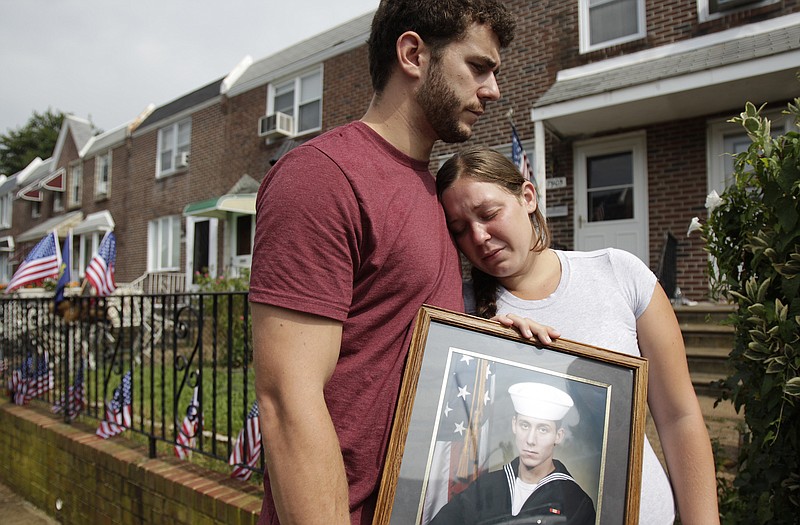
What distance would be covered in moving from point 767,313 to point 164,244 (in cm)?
1750

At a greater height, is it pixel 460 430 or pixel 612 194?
pixel 612 194

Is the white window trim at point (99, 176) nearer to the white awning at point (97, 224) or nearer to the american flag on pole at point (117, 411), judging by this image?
the white awning at point (97, 224)

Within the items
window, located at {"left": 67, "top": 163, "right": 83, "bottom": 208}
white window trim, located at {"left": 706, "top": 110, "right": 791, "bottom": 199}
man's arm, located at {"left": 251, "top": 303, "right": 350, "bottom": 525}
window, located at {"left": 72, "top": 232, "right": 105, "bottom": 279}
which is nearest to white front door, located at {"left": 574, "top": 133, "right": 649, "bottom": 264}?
white window trim, located at {"left": 706, "top": 110, "right": 791, "bottom": 199}

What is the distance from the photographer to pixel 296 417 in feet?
3.34

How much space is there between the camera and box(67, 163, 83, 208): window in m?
22.0

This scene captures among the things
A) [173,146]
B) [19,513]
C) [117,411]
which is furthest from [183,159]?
[117,411]

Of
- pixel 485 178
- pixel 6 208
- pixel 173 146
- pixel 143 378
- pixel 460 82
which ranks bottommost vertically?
pixel 143 378

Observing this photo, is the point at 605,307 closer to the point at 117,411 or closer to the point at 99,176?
the point at 117,411

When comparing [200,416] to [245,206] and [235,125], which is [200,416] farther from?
[235,125]

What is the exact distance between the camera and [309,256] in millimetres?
1044

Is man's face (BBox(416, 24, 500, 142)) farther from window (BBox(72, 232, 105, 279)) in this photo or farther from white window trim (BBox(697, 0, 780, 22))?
window (BBox(72, 232, 105, 279))

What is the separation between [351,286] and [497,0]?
90 cm

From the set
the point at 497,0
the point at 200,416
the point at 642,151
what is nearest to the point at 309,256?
the point at 497,0

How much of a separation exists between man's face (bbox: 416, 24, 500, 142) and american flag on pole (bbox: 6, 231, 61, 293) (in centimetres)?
606
